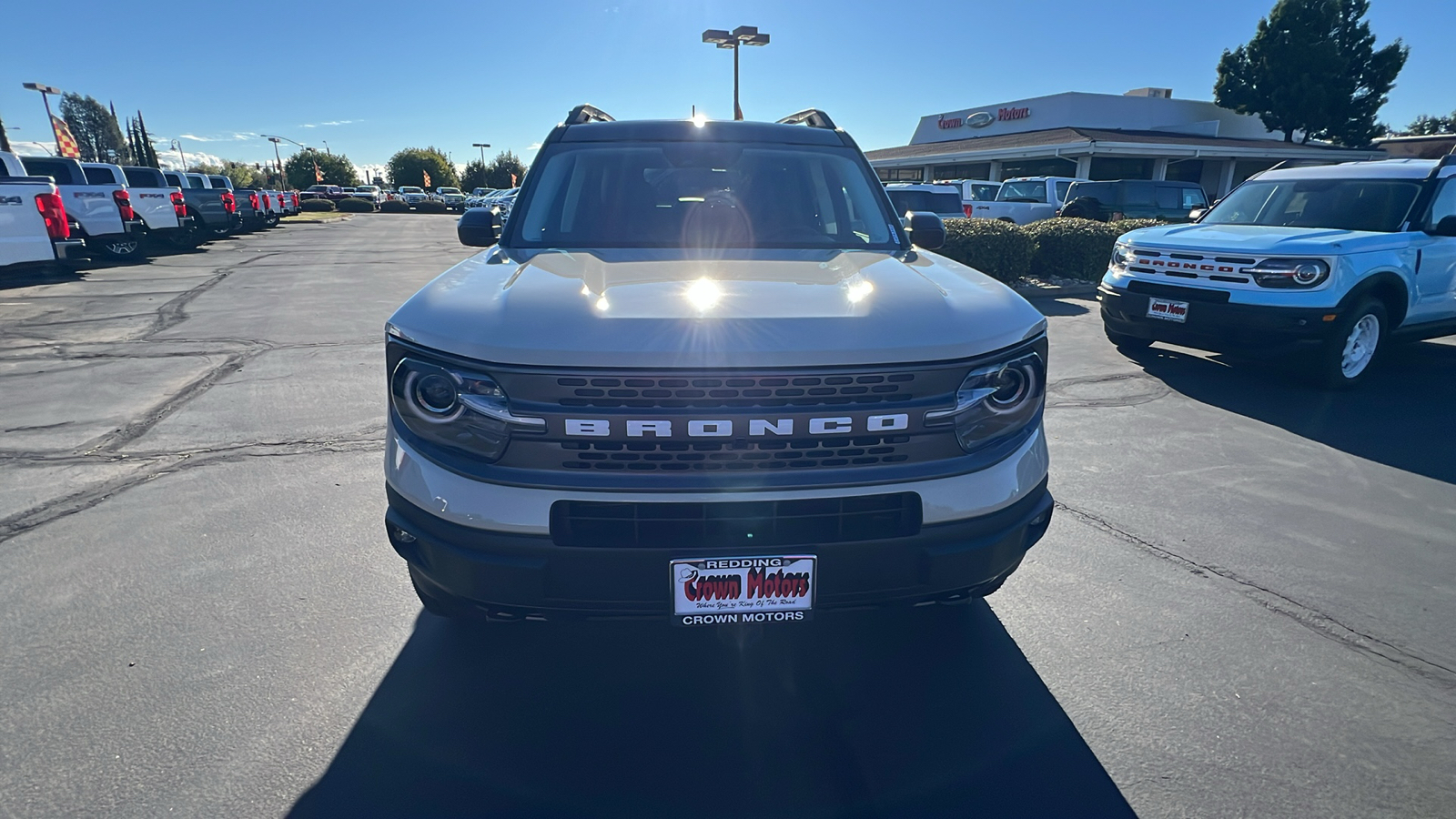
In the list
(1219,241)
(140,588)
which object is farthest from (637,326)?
(1219,241)

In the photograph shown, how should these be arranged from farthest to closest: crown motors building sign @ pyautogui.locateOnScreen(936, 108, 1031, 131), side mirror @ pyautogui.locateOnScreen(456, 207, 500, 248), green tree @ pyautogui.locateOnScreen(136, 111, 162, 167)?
1. green tree @ pyautogui.locateOnScreen(136, 111, 162, 167)
2. crown motors building sign @ pyautogui.locateOnScreen(936, 108, 1031, 131)
3. side mirror @ pyautogui.locateOnScreen(456, 207, 500, 248)

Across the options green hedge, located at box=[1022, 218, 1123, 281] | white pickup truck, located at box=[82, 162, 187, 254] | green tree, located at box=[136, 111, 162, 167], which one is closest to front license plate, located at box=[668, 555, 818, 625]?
green hedge, located at box=[1022, 218, 1123, 281]

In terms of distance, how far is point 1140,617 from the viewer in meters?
3.08

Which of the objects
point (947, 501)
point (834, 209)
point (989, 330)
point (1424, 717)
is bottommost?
point (1424, 717)

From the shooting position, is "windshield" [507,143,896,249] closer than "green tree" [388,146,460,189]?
Yes

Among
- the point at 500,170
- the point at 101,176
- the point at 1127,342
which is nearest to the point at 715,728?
the point at 1127,342

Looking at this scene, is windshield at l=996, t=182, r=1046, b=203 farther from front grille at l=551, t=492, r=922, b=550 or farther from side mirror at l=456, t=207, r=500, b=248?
front grille at l=551, t=492, r=922, b=550

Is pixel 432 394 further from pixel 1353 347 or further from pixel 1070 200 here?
pixel 1070 200

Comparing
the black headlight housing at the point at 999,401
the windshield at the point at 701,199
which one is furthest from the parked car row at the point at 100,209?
the black headlight housing at the point at 999,401

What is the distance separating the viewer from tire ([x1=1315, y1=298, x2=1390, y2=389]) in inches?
A: 241

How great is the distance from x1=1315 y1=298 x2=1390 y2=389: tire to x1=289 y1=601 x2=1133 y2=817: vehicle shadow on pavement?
498 centimetres

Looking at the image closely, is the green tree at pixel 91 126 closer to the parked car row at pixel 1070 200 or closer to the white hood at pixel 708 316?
the parked car row at pixel 1070 200

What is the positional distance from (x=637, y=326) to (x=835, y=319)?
1.75 feet

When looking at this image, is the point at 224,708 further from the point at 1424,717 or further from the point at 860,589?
the point at 1424,717
